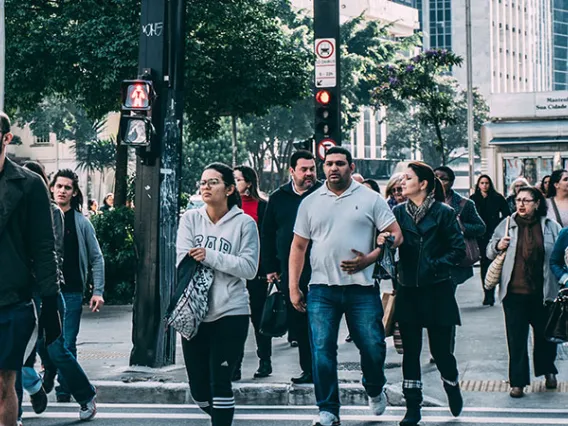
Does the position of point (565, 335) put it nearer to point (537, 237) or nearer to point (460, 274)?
point (537, 237)

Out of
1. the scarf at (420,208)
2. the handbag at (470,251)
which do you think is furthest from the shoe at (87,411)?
the handbag at (470,251)

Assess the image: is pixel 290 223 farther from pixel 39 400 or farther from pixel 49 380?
pixel 39 400

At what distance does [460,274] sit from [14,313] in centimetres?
591

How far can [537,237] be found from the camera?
9219 mm

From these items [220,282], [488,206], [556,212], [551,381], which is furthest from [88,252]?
[488,206]

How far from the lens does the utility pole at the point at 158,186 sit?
32.9ft

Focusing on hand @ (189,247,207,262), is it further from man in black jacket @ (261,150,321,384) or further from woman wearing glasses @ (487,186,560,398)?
woman wearing glasses @ (487,186,560,398)

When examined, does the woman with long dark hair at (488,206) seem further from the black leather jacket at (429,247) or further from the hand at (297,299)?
the hand at (297,299)

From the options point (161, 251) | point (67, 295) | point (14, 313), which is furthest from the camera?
point (161, 251)

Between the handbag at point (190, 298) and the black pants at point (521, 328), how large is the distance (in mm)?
3350

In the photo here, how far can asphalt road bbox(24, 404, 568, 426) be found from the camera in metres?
7.98

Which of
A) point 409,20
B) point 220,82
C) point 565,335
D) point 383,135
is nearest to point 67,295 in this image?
point 565,335

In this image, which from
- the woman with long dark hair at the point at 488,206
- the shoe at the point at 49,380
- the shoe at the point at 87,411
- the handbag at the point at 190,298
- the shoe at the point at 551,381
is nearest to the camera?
the handbag at the point at 190,298

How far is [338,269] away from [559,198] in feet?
13.1
